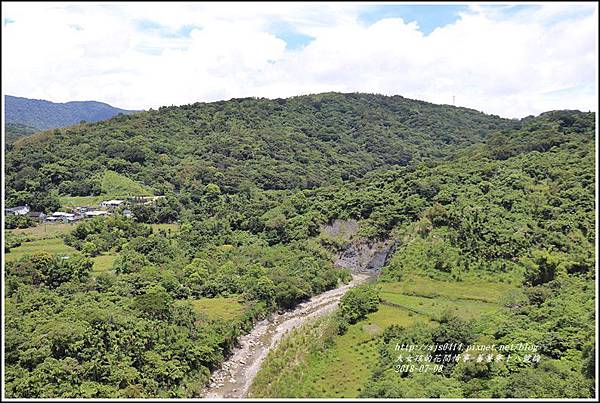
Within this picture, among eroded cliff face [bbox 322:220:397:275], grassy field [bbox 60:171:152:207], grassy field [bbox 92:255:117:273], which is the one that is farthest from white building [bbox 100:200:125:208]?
eroded cliff face [bbox 322:220:397:275]

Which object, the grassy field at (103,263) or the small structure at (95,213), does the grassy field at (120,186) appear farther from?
the grassy field at (103,263)

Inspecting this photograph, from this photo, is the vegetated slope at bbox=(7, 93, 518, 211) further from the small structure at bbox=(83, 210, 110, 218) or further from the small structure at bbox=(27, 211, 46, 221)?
the small structure at bbox=(83, 210, 110, 218)

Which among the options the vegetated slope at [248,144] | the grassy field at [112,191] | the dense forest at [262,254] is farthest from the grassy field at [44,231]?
the vegetated slope at [248,144]

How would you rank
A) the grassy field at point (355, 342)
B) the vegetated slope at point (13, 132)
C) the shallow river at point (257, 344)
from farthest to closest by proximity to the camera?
the vegetated slope at point (13, 132), the shallow river at point (257, 344), the grassy field at point (355, 342)

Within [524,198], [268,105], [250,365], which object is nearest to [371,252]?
[524,198]

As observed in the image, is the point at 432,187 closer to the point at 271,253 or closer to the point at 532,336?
the point at 271,253
